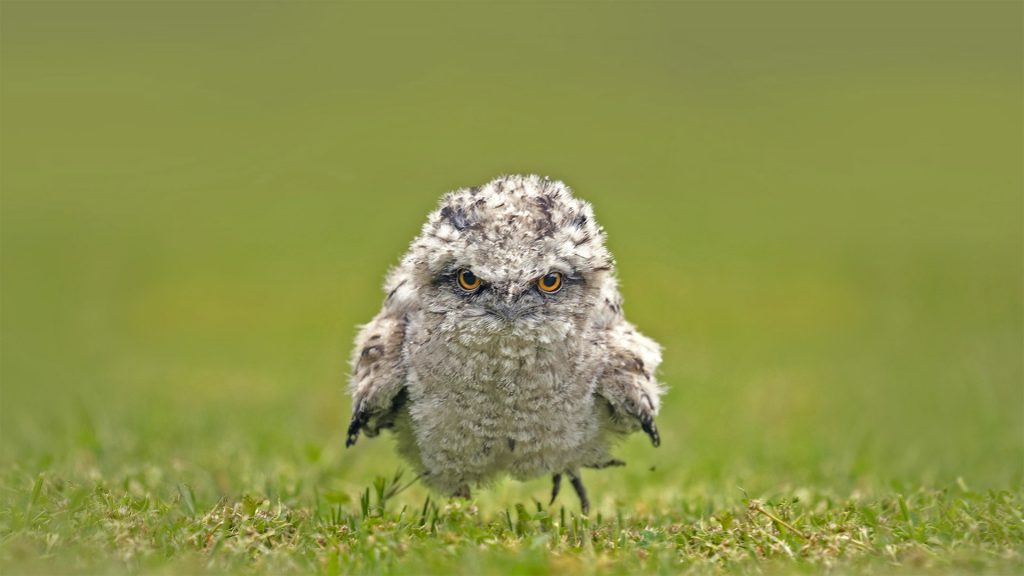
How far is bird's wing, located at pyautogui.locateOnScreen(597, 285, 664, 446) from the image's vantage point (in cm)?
675

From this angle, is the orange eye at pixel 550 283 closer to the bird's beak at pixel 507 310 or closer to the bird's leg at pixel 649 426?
the bird's beak at pixel 507 310

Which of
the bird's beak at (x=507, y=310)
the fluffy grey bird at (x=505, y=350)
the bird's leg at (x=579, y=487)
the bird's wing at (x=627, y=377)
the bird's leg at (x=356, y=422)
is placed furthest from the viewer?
the bird's leg at (x=579, y=487)

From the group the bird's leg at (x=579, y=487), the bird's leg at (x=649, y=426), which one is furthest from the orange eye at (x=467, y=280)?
the bird's leg at (x=579, y=487)

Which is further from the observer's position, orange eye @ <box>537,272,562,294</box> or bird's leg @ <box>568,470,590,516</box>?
bird's leg @ <box>568,470,590,516</box>

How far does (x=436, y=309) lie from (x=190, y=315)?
514 inches

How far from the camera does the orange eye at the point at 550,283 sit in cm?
624

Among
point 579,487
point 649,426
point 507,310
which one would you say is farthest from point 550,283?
point 579,487

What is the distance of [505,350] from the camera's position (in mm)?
6355

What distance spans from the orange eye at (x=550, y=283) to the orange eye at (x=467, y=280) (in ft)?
1.09

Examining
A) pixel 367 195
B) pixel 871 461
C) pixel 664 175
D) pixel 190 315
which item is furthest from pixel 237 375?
pixel 664 175

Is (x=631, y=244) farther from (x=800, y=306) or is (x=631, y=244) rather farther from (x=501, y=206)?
(x=501, y=206)

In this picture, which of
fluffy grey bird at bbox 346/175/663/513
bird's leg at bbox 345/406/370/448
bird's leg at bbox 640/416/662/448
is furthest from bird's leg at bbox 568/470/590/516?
bird's leg at bbox 345/406/370/448

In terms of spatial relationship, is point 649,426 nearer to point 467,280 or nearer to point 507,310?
point 507,310

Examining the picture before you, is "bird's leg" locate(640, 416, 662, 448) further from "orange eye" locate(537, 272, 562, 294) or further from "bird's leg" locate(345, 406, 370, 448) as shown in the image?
"bird's leg" locate(345, 406, 370, 448)
